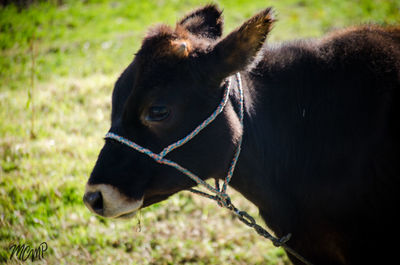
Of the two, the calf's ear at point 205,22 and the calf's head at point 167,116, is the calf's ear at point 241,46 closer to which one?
the calf's head at point 167,116

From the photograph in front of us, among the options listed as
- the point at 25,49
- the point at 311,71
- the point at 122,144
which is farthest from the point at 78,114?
the point at 311,71

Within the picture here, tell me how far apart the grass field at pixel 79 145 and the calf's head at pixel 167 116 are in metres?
0.67

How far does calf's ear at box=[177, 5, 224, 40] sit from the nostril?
1.55m

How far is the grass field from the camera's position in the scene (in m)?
4.05

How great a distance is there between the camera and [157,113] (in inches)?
92.4

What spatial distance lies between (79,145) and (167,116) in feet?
13.5

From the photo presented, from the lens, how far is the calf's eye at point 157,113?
2.34 metres

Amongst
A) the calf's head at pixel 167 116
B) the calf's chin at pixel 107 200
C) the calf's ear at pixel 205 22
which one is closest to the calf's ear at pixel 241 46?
the calf's head at pixel 167 116

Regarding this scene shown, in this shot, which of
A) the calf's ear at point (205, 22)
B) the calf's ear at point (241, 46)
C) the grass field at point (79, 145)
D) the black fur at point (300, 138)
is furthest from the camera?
the grass field at point (79, 145)

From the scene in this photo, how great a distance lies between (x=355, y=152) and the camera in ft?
7.80

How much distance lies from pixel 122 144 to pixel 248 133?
0.97 m

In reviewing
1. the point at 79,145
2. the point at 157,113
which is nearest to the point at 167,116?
the point at 157,113

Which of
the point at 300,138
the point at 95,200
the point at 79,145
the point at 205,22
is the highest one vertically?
the point at 205,22

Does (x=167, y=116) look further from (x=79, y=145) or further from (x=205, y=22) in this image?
(x=79, y=145)
